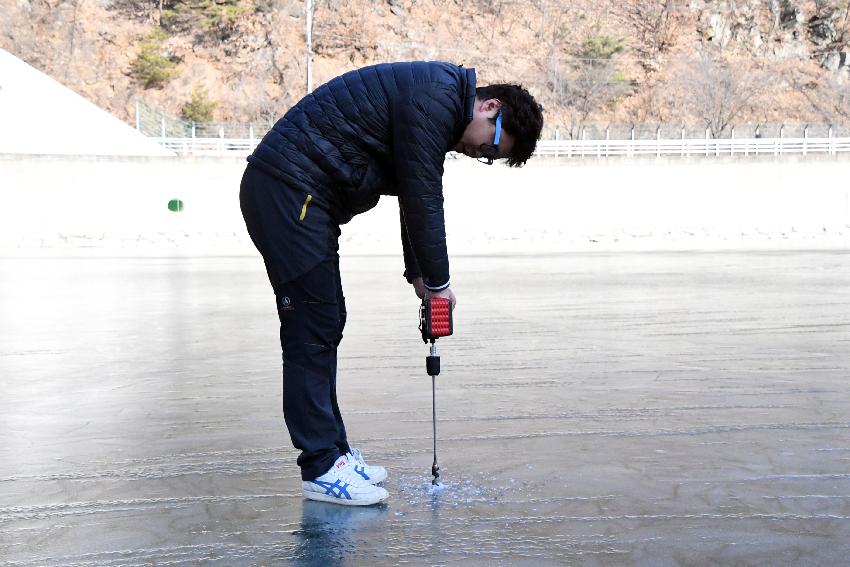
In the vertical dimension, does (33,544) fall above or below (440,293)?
below

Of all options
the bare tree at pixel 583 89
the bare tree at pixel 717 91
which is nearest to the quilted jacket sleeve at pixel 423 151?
the bare tree at pixel 717 91

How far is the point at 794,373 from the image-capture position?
21.9 feet

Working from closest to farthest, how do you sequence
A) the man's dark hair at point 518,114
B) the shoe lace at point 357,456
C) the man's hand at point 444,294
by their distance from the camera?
the man's dark hair at point 518,114
the man's hand at point 444,294
the shoe lace at point 357,456

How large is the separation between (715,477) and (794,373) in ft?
8.85

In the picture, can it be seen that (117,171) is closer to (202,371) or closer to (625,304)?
(625,304)

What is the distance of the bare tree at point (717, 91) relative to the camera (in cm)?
6144

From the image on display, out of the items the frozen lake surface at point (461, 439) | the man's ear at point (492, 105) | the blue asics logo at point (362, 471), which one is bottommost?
the frozen lake surface at point (461, 439)

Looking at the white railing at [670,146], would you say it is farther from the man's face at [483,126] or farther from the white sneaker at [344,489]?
the white sneaker at [344,489]

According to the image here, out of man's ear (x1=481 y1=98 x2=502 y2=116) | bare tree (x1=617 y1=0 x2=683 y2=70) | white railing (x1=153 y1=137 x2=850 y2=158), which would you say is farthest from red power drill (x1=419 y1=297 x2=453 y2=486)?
bare tree (x1=617 y1=0 x2=683 y2=70)

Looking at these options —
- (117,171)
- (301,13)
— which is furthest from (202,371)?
(301,13)

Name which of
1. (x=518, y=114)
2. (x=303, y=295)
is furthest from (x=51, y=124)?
(x=518, y=114)

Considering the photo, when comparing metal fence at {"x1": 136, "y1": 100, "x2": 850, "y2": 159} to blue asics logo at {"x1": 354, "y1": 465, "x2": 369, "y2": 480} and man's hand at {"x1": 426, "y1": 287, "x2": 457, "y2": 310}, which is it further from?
blue asics logo at {"x1": 354, "y1": 465, "x2": 369, "y2": 480}

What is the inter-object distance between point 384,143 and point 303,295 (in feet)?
1.99

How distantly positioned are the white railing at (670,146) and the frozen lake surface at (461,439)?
103 feet
